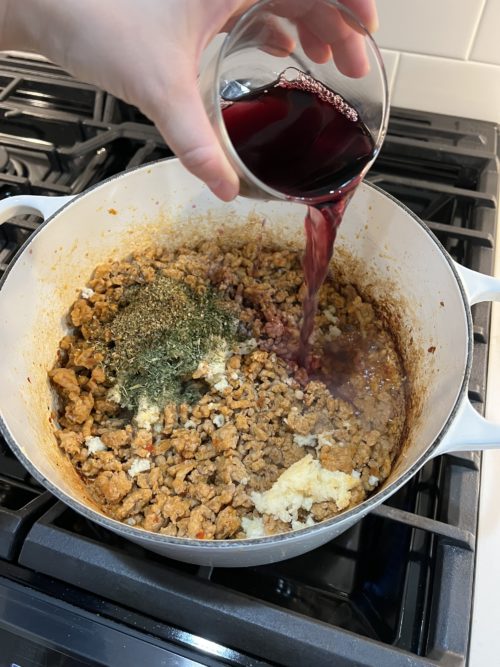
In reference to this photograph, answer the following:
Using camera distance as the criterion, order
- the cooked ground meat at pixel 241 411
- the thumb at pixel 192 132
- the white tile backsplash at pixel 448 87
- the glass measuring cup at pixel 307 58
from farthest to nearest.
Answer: the white tile backsplash at pixel 448 87
the cooked ground meat at pixel 241 411
the glass measuring cup at pixel 307 58
the thumb at pixel 192 132

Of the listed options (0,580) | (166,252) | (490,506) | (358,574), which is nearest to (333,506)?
(358,574)

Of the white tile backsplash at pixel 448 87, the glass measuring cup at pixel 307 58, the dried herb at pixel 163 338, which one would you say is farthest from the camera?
the white tile backsplash at pixel 448 87

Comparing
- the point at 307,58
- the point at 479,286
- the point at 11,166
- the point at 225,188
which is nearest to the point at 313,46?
the point at 307,58

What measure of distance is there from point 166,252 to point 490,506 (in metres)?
0.78

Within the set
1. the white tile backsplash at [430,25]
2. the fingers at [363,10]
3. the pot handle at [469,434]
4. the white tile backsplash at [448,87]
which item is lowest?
the pot handle at [469,434]

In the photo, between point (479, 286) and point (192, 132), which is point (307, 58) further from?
point (479, 286)

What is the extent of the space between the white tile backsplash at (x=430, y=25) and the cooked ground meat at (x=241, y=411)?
0.50 metres

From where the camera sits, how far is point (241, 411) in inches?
37.4

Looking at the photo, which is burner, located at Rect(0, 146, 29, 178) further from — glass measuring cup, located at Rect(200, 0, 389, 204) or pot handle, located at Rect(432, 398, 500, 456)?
pot handle, located at Rect(432, 398, 500, 456)

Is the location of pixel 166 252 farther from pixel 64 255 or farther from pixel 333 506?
pixel 333 506

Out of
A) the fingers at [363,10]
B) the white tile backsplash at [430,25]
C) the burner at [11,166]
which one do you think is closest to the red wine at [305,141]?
the fingers at [363,10]

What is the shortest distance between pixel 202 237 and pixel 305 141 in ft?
1.45

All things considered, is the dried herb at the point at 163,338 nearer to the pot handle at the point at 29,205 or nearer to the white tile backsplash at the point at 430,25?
the pot handle at the point at 29,205

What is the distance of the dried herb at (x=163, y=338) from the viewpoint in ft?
3.22
